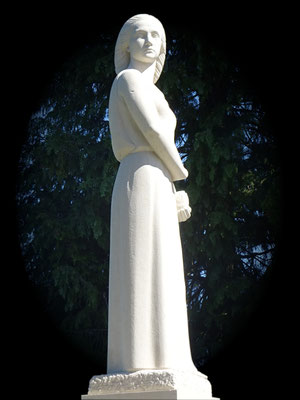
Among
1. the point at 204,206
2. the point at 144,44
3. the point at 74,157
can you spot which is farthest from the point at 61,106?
the point at 144,44

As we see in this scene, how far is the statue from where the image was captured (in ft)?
18.6

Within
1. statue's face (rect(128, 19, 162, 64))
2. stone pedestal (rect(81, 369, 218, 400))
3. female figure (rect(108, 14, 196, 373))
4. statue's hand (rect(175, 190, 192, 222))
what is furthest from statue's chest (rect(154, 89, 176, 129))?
stone pedestal (rect(81, 369, 218, 400))

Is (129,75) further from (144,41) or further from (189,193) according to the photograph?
(189,193)

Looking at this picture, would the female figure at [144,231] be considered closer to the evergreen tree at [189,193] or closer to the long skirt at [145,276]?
the long skirt at [145,276]

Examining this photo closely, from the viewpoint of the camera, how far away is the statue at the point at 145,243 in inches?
223

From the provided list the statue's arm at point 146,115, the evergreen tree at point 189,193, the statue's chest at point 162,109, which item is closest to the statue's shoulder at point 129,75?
the statue's arm at point 146,115

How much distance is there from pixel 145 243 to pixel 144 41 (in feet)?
6.30

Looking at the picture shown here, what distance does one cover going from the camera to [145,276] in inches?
229

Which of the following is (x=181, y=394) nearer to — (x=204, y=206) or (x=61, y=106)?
(x=204, y=206)

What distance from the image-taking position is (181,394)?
539cm

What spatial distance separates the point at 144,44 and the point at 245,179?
338 inches

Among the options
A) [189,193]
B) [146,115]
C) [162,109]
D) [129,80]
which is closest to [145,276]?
[146,115]

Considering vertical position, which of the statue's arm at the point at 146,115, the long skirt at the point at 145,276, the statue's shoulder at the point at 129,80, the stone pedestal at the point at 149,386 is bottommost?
the stone pedestal at the point at 149,386

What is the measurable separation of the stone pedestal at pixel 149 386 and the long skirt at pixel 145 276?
12cm
